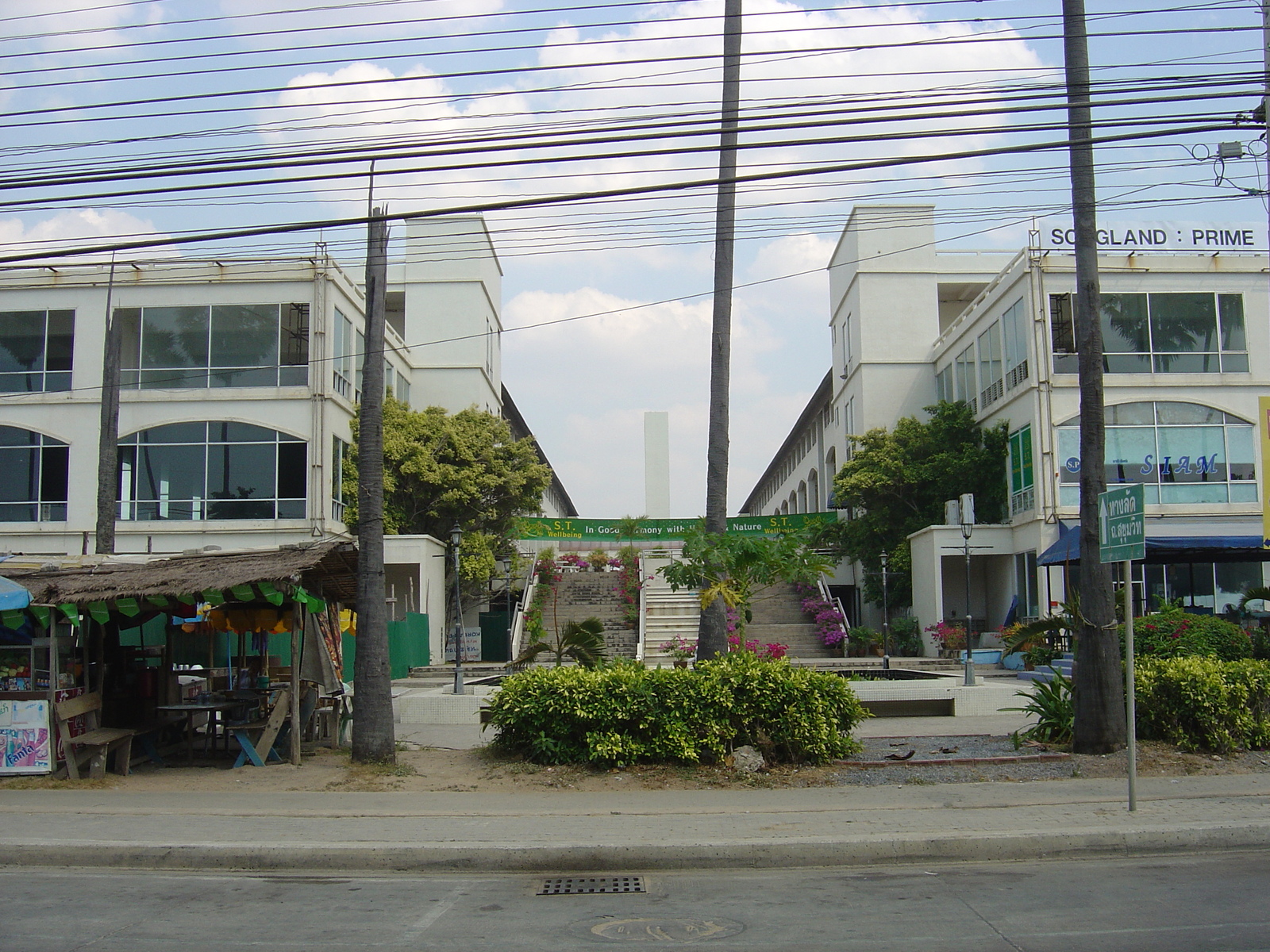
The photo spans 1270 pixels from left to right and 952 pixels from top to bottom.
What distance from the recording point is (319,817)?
31.5ft

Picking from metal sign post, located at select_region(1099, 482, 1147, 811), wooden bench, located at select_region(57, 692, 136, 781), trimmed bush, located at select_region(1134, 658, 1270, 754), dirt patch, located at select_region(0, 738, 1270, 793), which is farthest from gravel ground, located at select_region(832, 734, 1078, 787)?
wooden bench, located at select_region(57, 692, 136, 781)

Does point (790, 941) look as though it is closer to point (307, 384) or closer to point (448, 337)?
point (307, 384)

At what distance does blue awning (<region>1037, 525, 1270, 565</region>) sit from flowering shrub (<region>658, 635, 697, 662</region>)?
8.98 metres

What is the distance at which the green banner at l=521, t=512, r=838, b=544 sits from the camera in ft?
128

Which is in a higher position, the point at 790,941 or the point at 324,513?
the point at 324,513

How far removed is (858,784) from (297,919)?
607cm

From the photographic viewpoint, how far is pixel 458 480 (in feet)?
106

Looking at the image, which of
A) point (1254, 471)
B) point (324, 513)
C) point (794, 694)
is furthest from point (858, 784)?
point (1254, 471)

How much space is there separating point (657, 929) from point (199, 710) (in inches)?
311

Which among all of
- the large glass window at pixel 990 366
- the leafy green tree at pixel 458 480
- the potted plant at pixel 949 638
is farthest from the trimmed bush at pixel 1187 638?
the leafy green tree at pixel 458 480

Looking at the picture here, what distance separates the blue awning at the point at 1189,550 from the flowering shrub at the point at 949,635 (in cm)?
447

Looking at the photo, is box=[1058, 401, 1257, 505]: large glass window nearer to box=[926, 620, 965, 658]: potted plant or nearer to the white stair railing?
box=[926, 620, 965, 658]: potted plant

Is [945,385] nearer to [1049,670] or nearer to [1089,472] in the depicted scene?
[1049,670]

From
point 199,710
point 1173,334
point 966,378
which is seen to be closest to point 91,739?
point 199,710
